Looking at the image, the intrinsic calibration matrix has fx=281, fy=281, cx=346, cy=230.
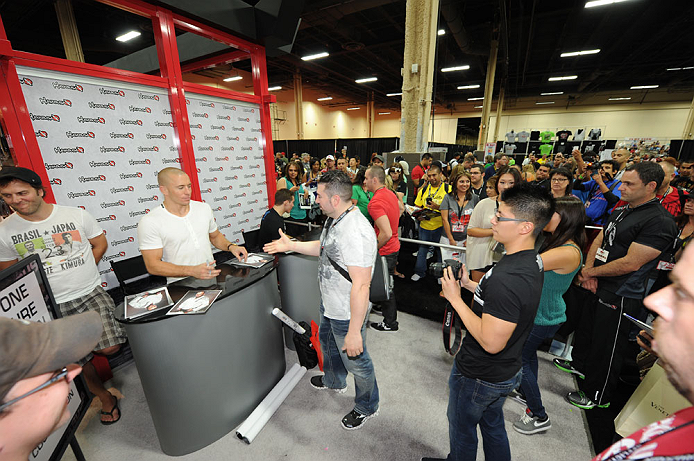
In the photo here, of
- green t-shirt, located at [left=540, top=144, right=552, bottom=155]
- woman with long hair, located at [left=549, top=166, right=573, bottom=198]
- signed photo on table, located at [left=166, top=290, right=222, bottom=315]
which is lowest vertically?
signed photo on table, located at [left=166, top=290, right=222, bottom=315]

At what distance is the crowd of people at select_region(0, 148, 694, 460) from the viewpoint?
2.19 ft

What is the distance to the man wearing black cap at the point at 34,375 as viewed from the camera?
2.05ft

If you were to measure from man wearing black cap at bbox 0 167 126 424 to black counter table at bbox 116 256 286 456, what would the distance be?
0.60 m

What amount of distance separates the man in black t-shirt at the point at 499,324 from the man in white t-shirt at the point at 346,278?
551 mm

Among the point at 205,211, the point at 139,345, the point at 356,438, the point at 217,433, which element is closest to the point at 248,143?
the point at 205,211

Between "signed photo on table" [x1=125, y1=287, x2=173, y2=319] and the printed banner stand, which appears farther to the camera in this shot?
"signed photo on table" [x1=125, y1=287, x2=173, y2=319]

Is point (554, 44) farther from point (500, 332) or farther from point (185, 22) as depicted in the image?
point (500, 332)

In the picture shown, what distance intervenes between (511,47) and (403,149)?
9.76 meters

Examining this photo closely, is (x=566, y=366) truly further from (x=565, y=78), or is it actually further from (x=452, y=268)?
(x=565, y=78)

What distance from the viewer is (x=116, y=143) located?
3.16 m

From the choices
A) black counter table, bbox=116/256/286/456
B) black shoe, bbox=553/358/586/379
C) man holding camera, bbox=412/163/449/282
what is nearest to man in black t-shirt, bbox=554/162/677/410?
black shoe, bbox=553/358/586/379

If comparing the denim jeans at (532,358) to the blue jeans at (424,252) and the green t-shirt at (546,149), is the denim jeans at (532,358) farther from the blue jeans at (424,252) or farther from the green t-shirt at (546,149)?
the green t-shirt at (546,149)

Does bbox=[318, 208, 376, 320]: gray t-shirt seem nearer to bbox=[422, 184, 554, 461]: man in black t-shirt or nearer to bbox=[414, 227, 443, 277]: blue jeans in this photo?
bbox=[422, 184, 554, 461]: man in black t-shirt

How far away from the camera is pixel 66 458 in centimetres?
205
